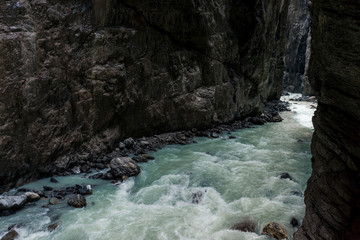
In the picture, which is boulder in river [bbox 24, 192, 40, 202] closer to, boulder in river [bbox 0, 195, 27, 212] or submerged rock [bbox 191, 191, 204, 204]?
boulder in river [bbox 0, 195, 27, 212]

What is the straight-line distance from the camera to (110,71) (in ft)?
47.2

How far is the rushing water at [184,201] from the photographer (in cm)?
808

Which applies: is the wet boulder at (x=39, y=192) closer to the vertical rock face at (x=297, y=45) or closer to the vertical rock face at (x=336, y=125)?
the vertical rock face at (x=336, y=125)

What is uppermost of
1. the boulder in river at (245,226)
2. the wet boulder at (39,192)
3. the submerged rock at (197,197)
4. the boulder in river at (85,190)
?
the wet boulder at (39,192)

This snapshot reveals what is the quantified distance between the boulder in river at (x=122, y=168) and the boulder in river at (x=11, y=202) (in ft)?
12.1

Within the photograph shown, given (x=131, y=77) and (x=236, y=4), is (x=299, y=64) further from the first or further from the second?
(x=131, y=77)

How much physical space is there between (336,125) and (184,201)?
19.8 ft

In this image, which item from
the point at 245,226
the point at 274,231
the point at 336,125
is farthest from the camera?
the point at 245,226

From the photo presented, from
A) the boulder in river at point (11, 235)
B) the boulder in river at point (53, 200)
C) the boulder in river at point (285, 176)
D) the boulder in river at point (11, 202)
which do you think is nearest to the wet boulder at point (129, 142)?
the boulder in river at point (53, 200)

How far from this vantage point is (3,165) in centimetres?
993

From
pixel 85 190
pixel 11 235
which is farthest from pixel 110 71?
pixel 11 235

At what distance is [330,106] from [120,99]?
11515mm

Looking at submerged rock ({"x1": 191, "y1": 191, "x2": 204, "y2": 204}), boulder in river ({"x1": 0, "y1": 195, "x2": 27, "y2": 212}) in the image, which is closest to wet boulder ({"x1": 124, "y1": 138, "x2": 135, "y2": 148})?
submerged rock ({"x1": 191, "y1": 191, "x2": 204, "y2": 204})

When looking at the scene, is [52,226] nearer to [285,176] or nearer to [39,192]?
[39,192]
